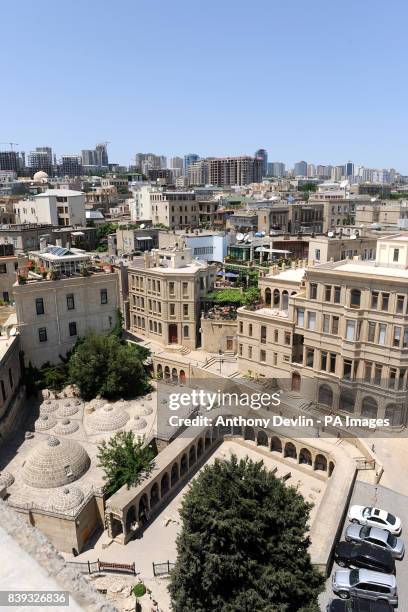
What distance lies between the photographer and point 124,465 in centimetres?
3062

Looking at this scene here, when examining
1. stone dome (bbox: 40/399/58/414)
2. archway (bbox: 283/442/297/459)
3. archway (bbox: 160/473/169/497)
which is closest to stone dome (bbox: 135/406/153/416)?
stone dome (bbox: 40/399/58/414)

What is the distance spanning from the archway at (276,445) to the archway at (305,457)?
2.11 meters

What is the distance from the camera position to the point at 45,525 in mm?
27609

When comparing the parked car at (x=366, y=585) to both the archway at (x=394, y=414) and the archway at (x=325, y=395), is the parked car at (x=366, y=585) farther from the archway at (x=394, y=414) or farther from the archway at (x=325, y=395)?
the archway at (x=325, y=395)

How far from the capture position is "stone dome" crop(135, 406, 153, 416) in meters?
40.0

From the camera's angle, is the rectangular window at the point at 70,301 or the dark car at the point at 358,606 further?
the rectangular window at the point at 70,301

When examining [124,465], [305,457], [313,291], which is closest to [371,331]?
[313,291]

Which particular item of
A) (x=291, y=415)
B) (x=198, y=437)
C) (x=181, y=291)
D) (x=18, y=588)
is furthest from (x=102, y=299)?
(x=18, y=588)

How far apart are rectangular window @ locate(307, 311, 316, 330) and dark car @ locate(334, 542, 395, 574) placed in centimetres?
1765

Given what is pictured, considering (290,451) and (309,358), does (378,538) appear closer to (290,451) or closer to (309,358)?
(290,451)

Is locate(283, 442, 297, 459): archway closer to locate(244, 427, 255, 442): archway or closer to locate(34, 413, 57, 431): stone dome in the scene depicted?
locate(244, 427, 255, 442): archway

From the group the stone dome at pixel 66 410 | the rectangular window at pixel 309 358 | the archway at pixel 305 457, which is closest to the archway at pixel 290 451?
the archway at pixel 305 457

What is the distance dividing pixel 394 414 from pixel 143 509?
67.9 feet

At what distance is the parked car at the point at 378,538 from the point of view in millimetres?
25953
